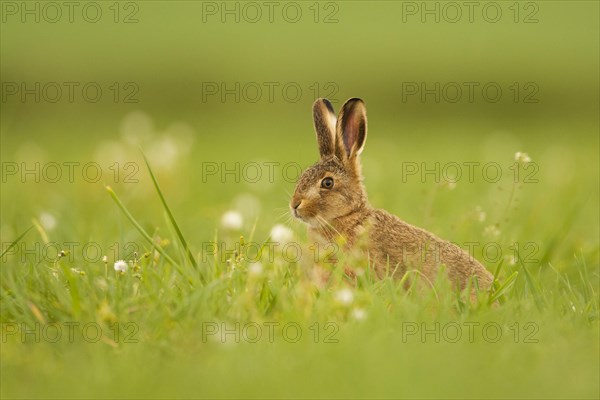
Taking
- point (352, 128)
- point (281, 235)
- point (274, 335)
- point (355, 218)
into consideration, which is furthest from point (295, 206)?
point (274, 335)

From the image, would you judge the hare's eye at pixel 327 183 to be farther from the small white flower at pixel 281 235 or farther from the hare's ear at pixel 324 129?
the small white flower at pixel 281 235

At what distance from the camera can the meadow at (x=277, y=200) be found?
4270 mm

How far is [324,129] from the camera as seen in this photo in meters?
6.54

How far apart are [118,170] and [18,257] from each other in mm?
2801

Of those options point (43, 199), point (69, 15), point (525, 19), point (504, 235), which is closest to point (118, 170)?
point (43, 199)

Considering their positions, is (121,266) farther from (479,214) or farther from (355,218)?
(479,214)

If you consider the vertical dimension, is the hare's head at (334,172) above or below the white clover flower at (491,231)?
above

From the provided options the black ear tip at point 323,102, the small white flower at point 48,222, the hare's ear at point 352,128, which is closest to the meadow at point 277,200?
the small white flower at point 48,222

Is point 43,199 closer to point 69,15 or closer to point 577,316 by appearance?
point 577,316

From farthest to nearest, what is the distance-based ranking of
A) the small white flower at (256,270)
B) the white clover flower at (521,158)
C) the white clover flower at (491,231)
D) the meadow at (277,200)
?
the white clover flower at (491,231) → the white clover flower at (521,158) → the small white flower at (256,270) → the meadow at (277,200)

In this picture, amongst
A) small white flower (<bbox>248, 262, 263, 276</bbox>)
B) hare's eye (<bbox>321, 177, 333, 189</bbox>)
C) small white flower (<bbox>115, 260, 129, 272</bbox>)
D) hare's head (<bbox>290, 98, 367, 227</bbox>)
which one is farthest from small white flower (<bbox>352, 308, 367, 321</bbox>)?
hare's eye (<bbox>321, 177, 333, 189</bbox>)

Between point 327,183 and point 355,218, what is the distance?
297 millimetres

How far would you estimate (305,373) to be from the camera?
4094 millimetres

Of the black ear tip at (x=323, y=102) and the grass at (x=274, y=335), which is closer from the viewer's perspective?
the grass at (x=274, y=335)
